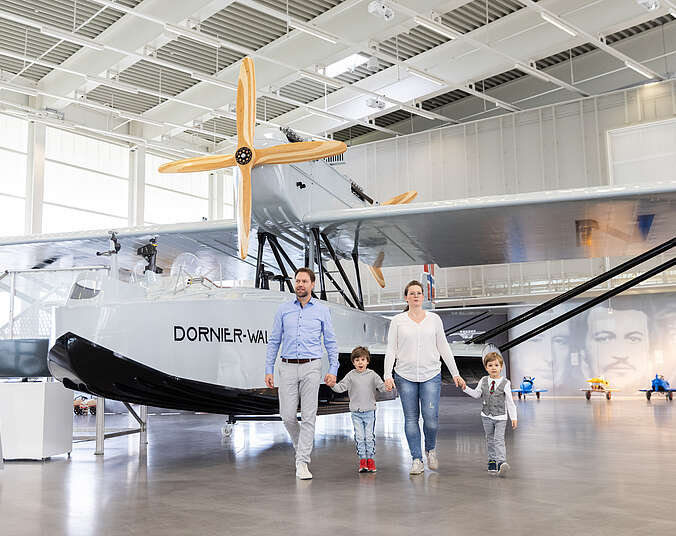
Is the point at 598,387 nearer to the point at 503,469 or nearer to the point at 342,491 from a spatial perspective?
the point at 503,469

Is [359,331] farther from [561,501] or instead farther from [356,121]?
[356,121]

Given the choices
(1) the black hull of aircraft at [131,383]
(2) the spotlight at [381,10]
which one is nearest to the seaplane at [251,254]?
(1) the black hull of aircraft at [131,383]

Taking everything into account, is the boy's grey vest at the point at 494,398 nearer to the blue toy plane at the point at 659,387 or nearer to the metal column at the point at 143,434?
the metal column at the point at 143,434

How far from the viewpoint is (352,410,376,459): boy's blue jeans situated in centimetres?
484

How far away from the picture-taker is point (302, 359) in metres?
4.79

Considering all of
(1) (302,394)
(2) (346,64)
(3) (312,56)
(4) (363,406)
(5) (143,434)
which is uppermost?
(2) (346,64)

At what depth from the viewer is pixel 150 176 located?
Result: 72.9 feet

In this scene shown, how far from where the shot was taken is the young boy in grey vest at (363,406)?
484 cm

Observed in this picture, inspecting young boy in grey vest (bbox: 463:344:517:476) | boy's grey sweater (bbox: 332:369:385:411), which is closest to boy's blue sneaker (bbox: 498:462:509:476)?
young boy in grey vest (bbox: 463:344:517:476)

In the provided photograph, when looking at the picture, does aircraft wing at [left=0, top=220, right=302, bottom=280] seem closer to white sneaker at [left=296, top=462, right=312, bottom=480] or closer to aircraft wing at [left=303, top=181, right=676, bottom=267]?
aircraft wing at [left=303, top=181, right=676, bottom=267]

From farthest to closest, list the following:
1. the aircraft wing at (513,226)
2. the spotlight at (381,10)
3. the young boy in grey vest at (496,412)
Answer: the spotlight at (381,10), the aircraft wing at (513,226), the young boy in grey vest at (496,412)

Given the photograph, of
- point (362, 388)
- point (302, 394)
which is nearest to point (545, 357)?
point (362, 388)

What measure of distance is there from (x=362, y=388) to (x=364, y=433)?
0.34m

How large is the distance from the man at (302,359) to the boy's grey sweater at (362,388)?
0.27 meters
